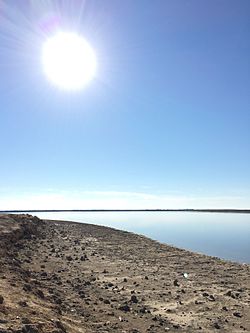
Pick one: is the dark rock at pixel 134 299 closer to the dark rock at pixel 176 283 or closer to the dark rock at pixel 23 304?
the dark rock at pixel 176 283

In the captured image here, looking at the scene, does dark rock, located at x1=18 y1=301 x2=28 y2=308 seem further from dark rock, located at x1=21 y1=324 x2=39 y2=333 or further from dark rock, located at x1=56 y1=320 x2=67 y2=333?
dark rock, located at x1=21 y1=324 x2=39 y2=333

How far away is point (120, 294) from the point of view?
58.3ft

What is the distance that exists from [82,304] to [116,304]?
133 centimetres

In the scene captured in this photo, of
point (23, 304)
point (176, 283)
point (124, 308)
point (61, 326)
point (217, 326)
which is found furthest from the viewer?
point (176, 283)

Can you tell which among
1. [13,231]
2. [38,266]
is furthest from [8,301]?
[13,231]

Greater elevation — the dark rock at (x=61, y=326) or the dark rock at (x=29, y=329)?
the dark rock at (x=29, y=329)

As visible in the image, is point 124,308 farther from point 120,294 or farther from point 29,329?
point 29,329

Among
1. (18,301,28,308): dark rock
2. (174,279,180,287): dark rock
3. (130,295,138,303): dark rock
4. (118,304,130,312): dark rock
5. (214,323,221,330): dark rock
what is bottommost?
(214,323,221,330): dark rock

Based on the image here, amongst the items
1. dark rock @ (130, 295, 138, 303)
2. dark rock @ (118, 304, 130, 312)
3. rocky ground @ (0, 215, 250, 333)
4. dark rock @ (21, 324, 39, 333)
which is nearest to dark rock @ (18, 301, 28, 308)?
rocky ground @ (0, 215, 250, 333)

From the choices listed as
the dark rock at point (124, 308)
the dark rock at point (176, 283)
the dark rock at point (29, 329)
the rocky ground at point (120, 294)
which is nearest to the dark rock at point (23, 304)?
the rocky ground at point (120, 294)

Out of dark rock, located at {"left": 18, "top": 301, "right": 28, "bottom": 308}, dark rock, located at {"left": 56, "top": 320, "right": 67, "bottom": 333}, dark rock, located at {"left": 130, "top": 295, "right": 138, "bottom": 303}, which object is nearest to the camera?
dark rock, located at {"left": 56, "top": 320, "right": 67, "bottom": 333}

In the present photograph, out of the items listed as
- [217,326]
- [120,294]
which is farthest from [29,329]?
[120,294]

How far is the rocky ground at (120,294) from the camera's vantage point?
12547mm

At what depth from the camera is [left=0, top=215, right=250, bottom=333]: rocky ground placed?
12547 millimetres
